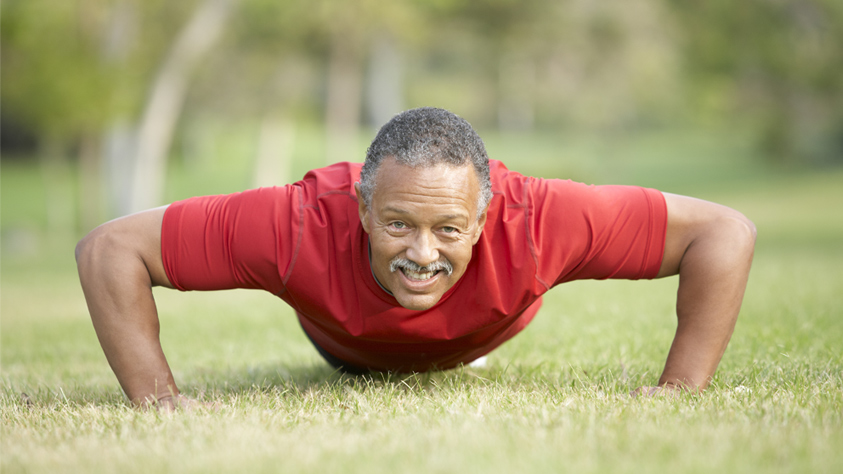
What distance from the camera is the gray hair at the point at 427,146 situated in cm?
313

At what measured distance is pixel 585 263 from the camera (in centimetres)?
349

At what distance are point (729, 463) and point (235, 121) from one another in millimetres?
33706

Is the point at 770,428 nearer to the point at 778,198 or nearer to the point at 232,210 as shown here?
the point at 232,210

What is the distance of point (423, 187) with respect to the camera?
309 cm

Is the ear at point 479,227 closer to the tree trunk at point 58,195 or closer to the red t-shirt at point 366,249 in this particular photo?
the red t-shirt at point 366,249

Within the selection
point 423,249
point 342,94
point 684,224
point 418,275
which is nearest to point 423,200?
point 423,249

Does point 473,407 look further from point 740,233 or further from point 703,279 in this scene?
point 740,233

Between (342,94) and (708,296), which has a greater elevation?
(342,94)

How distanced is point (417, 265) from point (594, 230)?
2.71ft

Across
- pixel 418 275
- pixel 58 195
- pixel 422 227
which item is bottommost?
pixel 58 195

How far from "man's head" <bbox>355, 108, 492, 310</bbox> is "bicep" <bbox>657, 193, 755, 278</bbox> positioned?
3.03ft

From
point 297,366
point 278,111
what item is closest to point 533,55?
point 278,111

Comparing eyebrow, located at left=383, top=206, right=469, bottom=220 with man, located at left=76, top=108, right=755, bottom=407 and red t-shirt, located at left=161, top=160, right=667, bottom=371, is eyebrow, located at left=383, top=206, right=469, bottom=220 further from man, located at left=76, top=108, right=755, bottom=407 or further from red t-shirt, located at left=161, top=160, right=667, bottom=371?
red t-shirt, located at left=161, top=160, right=667, bottom=371

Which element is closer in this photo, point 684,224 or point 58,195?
point 684,224
